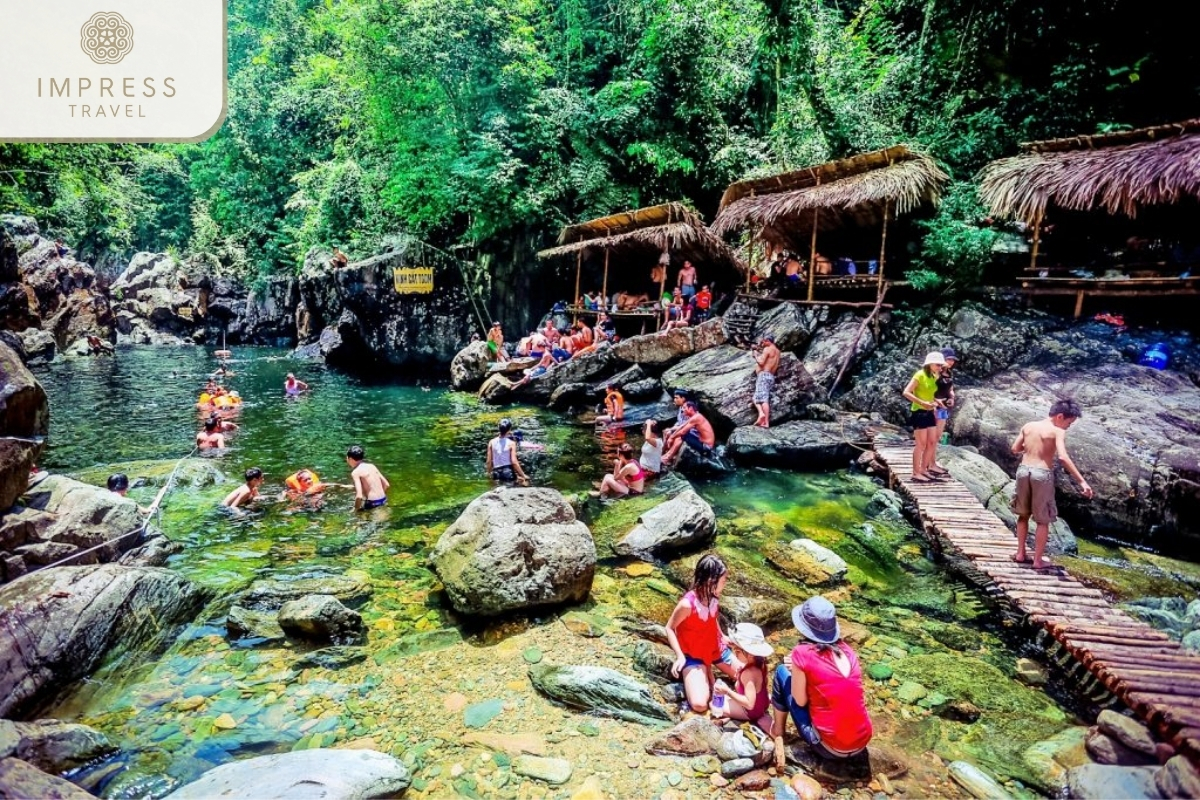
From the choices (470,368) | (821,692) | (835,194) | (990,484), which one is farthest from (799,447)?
(470,368)

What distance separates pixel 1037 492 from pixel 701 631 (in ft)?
11.9

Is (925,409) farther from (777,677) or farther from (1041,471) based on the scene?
(777,677)

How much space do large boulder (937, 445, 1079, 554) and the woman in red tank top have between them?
16.2 feet

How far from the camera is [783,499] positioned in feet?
26.1

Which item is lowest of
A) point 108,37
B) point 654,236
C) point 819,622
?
point 819,622

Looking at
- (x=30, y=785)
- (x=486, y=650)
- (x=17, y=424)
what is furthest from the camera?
(x=17, y=424)

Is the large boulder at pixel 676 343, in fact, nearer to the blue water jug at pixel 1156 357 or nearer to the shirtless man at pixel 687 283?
the shirtless man at pixel 687 283

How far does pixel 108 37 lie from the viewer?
203cm

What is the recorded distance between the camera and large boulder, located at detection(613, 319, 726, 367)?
1308 centimetres

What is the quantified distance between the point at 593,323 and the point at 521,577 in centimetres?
1379

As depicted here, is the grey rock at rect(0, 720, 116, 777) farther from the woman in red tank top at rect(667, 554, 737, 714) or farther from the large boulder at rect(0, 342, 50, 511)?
the woman in red tank top at rect(667, 554, 737, 714)

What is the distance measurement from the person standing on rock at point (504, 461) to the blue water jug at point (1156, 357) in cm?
1010

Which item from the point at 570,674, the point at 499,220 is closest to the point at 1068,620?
the point at 570,674

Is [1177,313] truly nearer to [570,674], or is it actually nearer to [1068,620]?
[1068,620]
